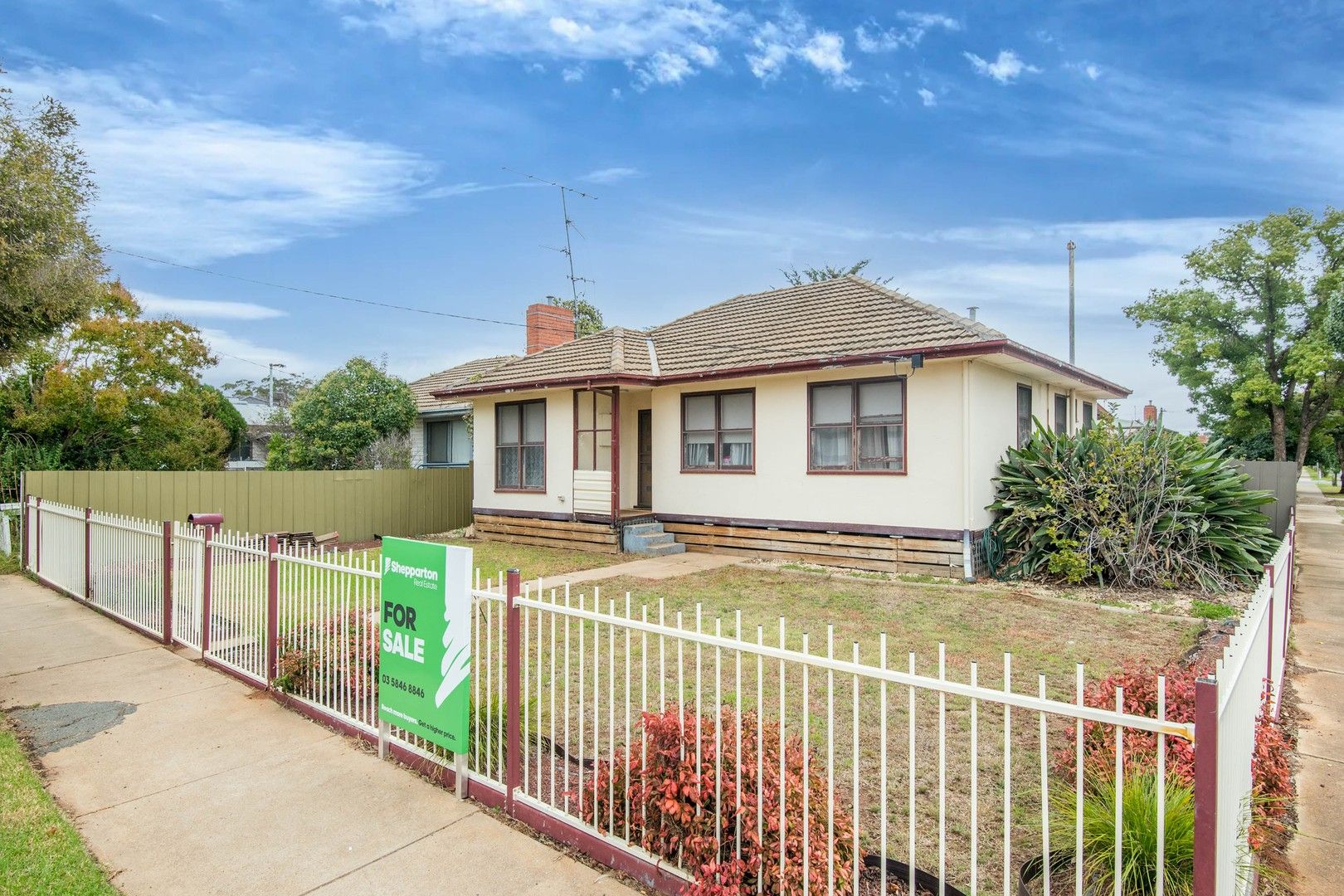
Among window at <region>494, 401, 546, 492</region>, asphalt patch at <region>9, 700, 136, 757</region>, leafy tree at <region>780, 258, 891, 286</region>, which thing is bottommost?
asphalt patch at <region>9, 700, 136, 757</region>

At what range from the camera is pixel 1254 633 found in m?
3.03

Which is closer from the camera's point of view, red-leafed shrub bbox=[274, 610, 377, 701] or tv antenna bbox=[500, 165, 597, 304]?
red-leafed shrub bbox=[274, 610, 377, 701]

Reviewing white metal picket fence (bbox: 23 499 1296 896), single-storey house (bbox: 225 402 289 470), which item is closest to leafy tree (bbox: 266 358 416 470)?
single-storey house (bbox: 225 402 289 470)

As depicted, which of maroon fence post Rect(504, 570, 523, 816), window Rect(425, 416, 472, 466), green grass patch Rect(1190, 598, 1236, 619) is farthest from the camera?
window Rect(425, 416, 472, 466)

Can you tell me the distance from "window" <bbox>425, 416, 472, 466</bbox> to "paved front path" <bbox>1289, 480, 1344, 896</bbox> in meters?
20.0

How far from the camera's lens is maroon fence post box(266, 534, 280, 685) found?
18.7ft

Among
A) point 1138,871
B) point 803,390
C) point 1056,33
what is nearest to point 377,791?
point 1138,871

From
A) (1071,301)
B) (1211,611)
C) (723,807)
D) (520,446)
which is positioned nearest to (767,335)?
(520,446)

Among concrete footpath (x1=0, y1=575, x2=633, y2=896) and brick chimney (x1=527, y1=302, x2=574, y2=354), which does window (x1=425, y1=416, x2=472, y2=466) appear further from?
concrete footpath (x1=0, y1=575, x2=633, y2=896)

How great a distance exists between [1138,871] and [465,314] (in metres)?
28.1

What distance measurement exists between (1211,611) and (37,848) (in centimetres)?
1068

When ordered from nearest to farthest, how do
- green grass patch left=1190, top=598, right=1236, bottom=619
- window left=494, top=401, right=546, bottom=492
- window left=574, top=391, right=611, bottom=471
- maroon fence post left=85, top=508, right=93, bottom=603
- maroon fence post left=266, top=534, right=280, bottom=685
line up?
maroon fence post left=266, top=534, right=280, bottom=685, green grass patch left=1190, top=598, right=1236, bottom=619, maroon fence post left=85, top=508, right=93, bottom=603, window left=574, top=391, right=611, bottom=471, window left=494, top=401, right=546, bottom=492

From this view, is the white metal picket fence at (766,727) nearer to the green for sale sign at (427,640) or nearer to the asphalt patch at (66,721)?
the green for sale sign at (427,640)

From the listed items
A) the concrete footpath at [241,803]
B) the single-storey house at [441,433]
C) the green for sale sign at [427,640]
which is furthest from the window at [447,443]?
the green for sale sign at [427,640]
